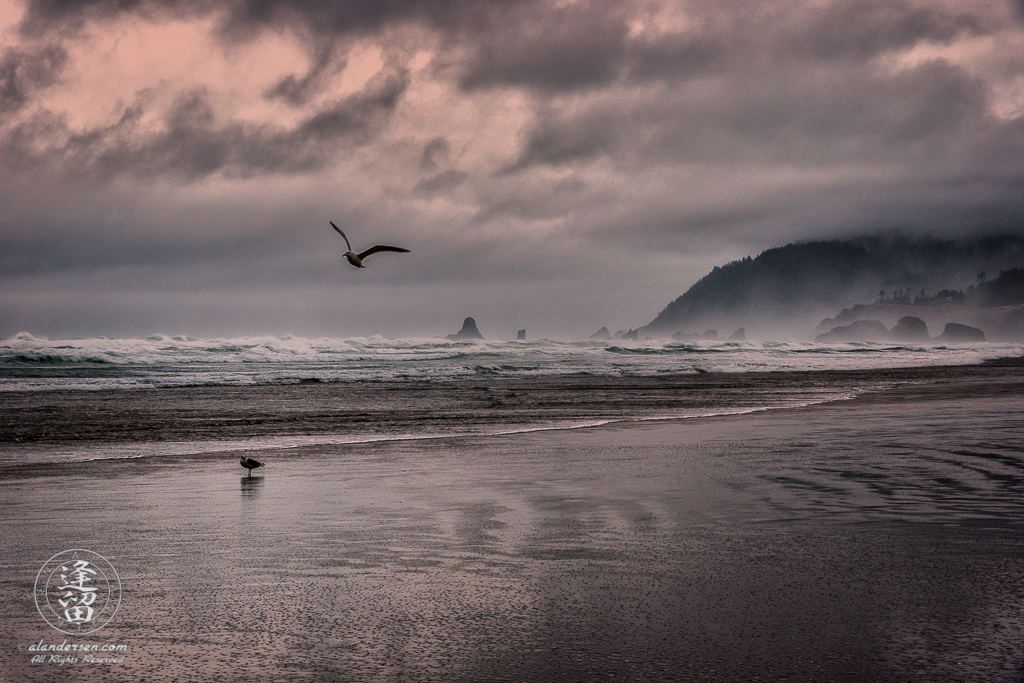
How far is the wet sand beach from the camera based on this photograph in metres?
3.95

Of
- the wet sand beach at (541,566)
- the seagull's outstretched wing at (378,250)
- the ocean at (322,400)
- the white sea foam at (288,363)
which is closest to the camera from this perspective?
the wet sand beach at (541,566)

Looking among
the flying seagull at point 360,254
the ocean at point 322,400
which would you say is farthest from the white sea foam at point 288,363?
the flying seagull at point 360,254

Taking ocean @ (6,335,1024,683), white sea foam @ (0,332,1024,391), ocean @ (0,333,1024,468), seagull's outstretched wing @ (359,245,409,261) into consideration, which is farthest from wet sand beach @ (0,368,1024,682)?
white sea foam @ (0,332,1024,391)

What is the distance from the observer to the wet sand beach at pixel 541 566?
395 cm

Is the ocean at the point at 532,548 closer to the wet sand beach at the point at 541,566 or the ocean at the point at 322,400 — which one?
the wet sand beach at the point at 541,566

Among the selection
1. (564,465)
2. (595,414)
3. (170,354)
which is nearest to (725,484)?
(564,465)

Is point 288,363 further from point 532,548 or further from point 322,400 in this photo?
point 532,548

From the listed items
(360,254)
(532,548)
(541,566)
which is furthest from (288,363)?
(541,566)

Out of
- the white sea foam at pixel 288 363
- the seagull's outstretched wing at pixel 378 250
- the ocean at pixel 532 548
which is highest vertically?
the seagull's outstretched wing at pixel 378 250

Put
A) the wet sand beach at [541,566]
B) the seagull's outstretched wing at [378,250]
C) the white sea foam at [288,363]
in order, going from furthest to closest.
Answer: the white sea foam at [288,363] < the seagull's outstretched wing at [378,250] < the wet sand beach at [541,566]

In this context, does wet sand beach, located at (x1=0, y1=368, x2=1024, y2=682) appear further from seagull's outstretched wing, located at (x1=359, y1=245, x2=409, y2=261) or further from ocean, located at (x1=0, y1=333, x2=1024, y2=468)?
ocean, located at (x1=0, y1=333, x2=1024, y2=468)

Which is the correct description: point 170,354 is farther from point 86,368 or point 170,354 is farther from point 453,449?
point 453,449

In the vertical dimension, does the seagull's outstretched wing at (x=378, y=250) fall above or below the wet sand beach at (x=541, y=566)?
above

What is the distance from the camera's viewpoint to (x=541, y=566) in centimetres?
563
